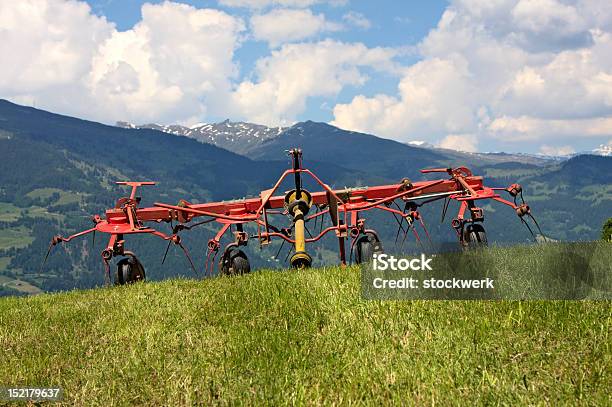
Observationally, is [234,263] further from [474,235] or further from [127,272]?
[474,235]

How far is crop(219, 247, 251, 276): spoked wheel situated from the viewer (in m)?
13.8

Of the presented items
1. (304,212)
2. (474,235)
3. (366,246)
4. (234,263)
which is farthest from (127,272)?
(474,235)

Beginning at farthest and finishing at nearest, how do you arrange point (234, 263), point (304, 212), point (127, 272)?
point (127, 272) < point (234, 263) < point (304, 212)

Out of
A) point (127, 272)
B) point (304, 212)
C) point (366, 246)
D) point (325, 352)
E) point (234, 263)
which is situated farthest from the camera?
point (366, 246)

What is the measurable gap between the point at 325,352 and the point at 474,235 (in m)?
10.7

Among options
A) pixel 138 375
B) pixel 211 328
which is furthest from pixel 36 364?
pixel 211 328

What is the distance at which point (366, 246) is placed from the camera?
1512 centimetres

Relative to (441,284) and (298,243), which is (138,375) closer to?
(441,284)

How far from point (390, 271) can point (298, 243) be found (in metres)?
3.21

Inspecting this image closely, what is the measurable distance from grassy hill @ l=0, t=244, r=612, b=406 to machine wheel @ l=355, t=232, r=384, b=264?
634 cm

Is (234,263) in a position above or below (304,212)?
below

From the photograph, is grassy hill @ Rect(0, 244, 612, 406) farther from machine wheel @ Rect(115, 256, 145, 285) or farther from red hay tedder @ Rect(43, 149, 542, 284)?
machine wheel @ Rect(115, 256, 145, 285)

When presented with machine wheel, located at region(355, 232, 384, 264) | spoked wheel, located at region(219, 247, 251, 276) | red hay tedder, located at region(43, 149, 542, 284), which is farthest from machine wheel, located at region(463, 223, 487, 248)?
spoked wheel, located at region(219, 247, 251, 276)

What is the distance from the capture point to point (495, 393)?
14.8 feet
